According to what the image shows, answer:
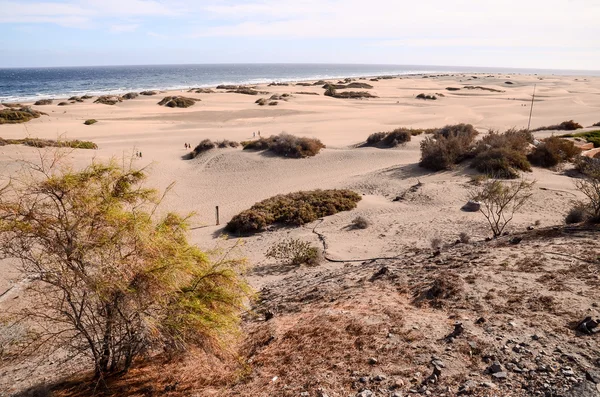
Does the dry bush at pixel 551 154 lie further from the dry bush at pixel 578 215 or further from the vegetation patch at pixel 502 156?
the dry bush at pixel 578 215

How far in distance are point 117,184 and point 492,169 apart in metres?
18.7

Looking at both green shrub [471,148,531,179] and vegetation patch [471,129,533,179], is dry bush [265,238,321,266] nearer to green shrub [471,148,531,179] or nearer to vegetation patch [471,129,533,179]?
vegetation patch [471,129,533,179]

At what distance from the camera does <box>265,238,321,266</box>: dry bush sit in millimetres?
12133

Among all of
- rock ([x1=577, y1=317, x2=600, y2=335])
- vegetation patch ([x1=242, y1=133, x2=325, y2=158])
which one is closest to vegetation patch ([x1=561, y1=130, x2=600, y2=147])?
vegetation patch ([x1=242, y1=133, x2=325, y2=158])

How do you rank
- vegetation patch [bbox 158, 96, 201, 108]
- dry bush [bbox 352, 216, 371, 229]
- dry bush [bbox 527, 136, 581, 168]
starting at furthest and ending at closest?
vegetation patch [bbox 158, 96, 201, 108] < dry bush [bbox 527, 136, 581, 168] < dry bush [bbox 352, 216, 371, 229]

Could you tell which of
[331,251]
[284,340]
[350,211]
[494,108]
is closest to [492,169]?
[350,211]

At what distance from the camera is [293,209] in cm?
1650

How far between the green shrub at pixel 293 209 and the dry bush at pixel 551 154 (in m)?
10.8

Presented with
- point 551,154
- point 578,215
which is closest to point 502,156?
point 551,154

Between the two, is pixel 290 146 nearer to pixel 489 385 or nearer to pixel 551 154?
pixel 551 154

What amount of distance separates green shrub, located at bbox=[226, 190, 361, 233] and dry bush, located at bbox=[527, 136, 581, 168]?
35.3ft

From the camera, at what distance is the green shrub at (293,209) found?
15.7 m

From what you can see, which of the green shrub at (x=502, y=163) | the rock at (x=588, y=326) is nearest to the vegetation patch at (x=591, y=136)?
the green shrub at (x=502, y=163)

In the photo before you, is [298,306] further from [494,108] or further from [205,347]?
[494,108]
